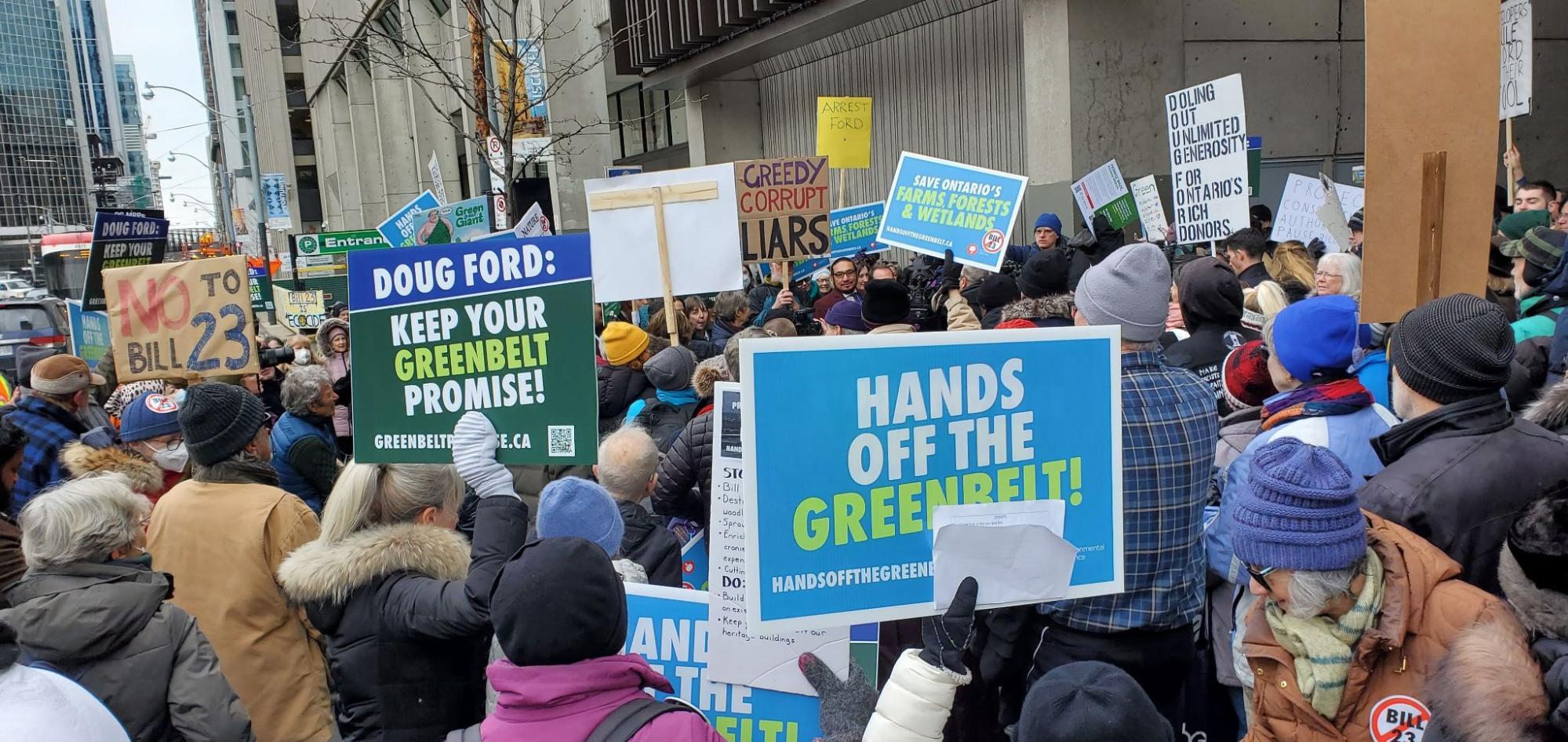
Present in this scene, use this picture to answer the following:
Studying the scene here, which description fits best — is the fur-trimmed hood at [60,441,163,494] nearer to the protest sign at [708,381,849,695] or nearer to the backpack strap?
the protest sign at [708,381,849,695]

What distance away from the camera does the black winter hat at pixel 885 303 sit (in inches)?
210

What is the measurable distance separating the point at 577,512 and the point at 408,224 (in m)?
8.69

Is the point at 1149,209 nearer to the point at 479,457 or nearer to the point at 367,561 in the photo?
the point at 479,457

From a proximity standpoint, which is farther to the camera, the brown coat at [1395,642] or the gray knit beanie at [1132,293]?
the gray knit beanie at [1132,293]

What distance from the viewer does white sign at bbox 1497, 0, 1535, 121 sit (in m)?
7.48

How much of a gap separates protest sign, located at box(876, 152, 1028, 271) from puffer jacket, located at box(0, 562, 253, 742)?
255 inches

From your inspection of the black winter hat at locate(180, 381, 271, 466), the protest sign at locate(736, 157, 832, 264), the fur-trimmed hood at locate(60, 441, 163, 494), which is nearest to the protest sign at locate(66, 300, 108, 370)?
the protest sign at locate(736, 157, 832, 264)

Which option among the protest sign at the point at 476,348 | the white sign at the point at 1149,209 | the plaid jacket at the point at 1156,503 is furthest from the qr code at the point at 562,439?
the white sign at the point at 1149,209

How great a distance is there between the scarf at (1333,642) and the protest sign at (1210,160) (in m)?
5.48

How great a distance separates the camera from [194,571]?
3771 millimetres

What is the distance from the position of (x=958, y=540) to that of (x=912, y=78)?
643 inches

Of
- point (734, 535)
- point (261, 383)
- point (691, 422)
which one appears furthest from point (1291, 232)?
point (261, 383)

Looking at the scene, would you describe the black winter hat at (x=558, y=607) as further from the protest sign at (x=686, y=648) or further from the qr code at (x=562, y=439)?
the qr code at (x=562, y=439)

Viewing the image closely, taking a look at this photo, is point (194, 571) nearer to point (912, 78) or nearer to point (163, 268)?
point (163, 268)
